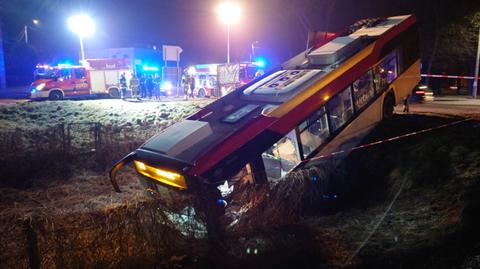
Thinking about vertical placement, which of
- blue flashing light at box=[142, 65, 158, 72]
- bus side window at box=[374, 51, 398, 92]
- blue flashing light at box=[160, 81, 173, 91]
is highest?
bus side window at box=[374, 51, 398, 92]

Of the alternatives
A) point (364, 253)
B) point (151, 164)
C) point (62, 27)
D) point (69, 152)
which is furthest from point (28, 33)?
point (364, 253)

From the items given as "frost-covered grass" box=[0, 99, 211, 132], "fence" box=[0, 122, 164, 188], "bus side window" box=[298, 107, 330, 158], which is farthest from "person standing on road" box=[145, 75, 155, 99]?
"bus side window" box=[298, 107, 330, 158]

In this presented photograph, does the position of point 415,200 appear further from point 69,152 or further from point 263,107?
point 69,152

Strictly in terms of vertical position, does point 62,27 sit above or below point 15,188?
above

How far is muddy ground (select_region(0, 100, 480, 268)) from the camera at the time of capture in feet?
14.9

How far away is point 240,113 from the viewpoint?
749 centimetres

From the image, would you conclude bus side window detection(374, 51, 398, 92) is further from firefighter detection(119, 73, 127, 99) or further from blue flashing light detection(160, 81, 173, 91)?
blue flashing light detection(160, 81, 173, 91)

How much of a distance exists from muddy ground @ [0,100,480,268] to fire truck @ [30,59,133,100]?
1464cm

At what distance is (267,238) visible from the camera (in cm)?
572

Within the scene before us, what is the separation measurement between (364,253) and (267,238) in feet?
4.52

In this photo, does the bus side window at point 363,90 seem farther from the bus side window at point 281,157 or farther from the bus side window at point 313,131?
the bus side window at point 281,157

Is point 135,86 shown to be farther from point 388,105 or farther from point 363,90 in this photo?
point 363,90

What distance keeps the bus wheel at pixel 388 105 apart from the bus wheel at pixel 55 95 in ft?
70.2

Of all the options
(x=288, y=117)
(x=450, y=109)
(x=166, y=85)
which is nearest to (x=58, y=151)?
(x=288, y=117)
